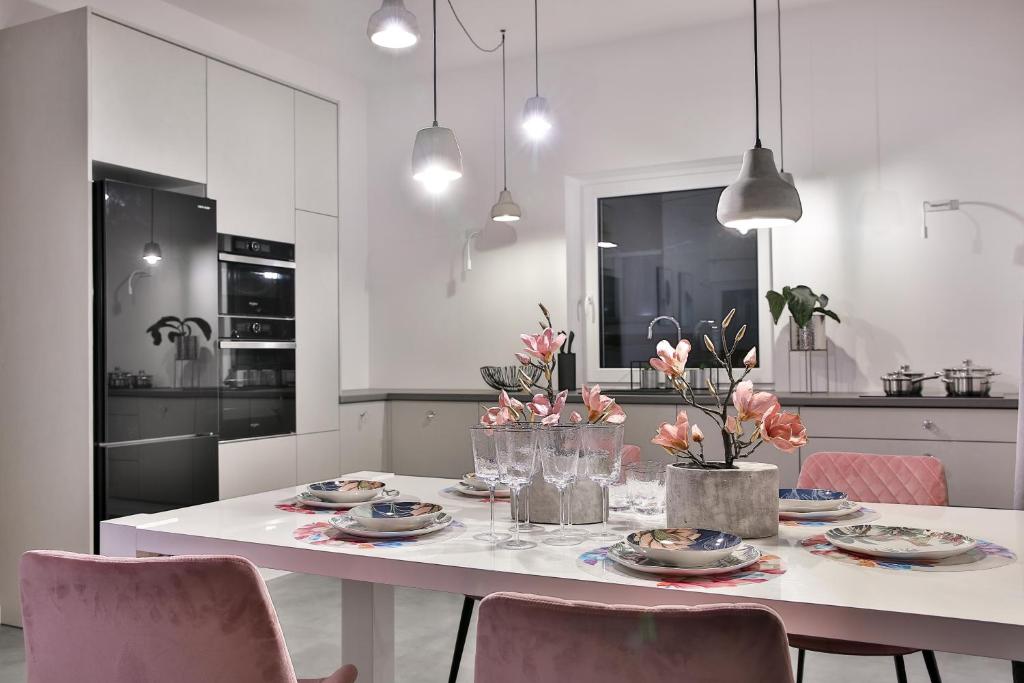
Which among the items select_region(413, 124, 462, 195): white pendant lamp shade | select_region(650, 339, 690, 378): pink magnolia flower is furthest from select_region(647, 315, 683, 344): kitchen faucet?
select_region(650, 339, 690, 378): pink magnolia flower

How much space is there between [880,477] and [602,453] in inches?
43.3

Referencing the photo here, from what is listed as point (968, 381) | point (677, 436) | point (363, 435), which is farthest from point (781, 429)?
point (363, 435)

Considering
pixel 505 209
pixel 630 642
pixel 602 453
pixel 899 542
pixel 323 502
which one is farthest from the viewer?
pixel 505 209

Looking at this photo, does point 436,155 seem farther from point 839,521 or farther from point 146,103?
point 146,103

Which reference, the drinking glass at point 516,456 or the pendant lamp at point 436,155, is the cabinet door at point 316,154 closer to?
the pendant lamp at point 436,155

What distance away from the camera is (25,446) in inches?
136

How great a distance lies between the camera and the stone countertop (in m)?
3.24

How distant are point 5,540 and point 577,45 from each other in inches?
137

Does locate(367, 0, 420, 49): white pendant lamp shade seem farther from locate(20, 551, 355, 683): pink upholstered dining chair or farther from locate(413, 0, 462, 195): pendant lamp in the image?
locate(20, 551, 355, 683): pink upholstered dining chair

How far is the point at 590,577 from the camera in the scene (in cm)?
133

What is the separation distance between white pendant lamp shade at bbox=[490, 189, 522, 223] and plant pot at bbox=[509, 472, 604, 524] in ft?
8.84

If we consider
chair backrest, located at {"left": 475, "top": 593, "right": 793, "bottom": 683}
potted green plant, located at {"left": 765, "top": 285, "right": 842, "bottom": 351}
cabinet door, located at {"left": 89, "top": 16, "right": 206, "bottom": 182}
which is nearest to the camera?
chair backrest, located at {"left": 475, "top": 593, "right": 793, "bottom": 683}

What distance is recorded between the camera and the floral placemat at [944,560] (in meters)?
1.37

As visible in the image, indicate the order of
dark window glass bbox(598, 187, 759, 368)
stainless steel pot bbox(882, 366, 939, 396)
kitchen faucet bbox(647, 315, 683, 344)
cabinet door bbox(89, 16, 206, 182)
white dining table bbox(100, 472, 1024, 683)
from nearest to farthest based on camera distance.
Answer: white dining table bbox(100, 472, 1024, 683), cabinet door bbox(89, 16, 206, 182), stainless steel pot bbox(882, 366, 939, 396), dark window glass bbox(598, 187, 759, 368), kitchen faucet bbox(647, 315, 683, 344)
